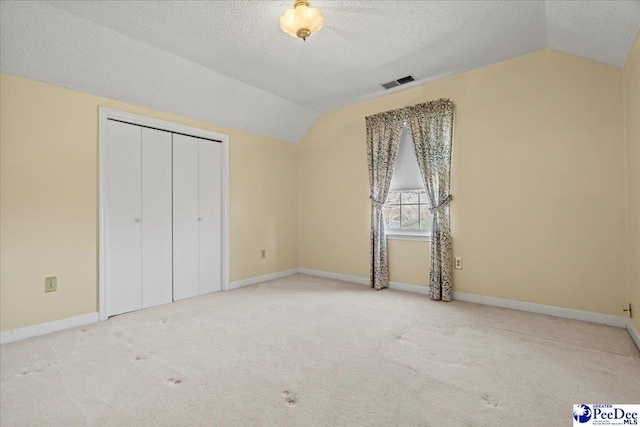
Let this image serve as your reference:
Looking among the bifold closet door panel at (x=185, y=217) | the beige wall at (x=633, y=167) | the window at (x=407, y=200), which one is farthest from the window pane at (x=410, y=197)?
the bifold closet door panel at (x=185, y=217)

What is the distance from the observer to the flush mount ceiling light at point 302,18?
225 cm

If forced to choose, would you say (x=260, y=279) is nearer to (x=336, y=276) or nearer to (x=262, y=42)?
(x=336, y=276)

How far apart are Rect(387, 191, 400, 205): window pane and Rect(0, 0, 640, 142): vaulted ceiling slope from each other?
58.1 inches

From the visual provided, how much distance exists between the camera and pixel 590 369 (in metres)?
2.11

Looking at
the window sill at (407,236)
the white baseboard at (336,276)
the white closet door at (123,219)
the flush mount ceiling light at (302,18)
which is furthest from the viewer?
the white baseboard at (336,276)

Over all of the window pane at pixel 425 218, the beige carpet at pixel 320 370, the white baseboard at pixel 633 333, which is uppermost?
the window pane at pixel 425 218

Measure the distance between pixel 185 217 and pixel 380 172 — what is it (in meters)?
2.68

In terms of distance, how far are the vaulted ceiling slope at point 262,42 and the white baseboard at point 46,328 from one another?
2.25m

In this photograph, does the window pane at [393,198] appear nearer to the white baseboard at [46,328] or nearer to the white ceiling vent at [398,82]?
the white ceiling vent at [398,82]

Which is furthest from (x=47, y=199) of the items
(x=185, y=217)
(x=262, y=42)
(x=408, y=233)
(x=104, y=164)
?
(x=408, y=233)

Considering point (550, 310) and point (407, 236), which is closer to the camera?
point (550, 310)

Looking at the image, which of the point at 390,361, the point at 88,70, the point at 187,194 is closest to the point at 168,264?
the point at 187,194

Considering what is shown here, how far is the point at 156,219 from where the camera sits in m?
3.68

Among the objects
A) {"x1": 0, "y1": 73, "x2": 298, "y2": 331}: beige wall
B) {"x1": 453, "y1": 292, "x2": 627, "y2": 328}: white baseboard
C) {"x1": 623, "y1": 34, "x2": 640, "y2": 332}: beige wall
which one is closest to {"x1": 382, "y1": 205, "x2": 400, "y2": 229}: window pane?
{"x1": 453, "y1": 292, "x2": 627, "y2": 328}: white baseboard
